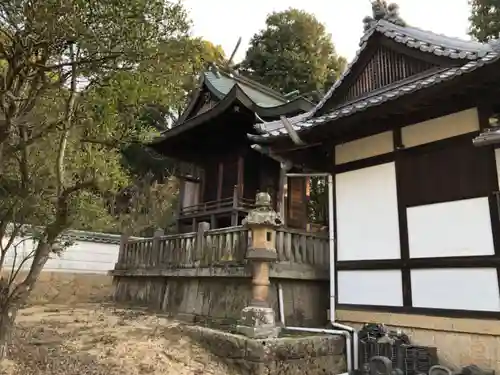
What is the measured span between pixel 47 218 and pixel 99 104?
2.26 m

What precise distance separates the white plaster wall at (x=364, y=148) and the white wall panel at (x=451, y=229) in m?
1.30

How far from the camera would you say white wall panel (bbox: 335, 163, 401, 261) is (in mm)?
7102

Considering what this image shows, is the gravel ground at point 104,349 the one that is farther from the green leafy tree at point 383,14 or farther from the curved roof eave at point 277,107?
the green leafy tree at point 383,14

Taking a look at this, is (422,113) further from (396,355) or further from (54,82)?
(54,82)

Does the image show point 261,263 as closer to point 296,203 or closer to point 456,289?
point 456,289

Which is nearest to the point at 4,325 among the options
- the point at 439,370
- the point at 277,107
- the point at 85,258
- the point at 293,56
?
the point at 439,370

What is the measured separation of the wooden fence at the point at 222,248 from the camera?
25.9ft

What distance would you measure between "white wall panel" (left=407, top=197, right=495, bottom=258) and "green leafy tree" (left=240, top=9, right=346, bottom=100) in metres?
18.6

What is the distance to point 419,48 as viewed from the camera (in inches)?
292

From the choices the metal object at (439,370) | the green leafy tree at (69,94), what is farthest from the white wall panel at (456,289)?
the green leafy tree at (69,94)

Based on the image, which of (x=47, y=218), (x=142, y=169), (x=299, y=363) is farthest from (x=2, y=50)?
(x=142, y=169)

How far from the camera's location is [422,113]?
22.8ft

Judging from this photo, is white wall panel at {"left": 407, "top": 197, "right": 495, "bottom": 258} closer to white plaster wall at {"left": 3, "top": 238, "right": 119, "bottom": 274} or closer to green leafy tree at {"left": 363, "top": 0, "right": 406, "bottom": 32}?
green leafy tree at {"left": 363, "top": 0, "right": 406, "bottom": 32}

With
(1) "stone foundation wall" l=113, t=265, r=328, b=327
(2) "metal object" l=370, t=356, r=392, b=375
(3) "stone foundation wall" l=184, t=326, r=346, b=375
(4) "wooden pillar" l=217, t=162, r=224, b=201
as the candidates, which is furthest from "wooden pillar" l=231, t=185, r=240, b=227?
(2) "metal object" l=370, t=356, r=392, b=375
